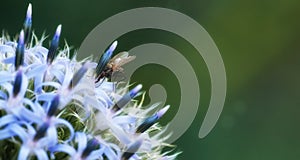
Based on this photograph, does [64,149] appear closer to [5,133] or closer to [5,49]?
[5,133]

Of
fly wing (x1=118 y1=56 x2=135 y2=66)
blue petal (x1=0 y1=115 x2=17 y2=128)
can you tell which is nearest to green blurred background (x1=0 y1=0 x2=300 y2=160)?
fly wing (x1=118 y1=56 x2=135 y2=66)

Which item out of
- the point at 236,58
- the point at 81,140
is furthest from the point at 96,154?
the point at 236,58

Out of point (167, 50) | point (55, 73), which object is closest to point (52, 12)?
point (167, 50)

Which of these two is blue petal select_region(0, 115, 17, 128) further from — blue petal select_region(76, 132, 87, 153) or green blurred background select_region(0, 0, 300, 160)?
green blurred background select_region(0, 0, 300, 160)

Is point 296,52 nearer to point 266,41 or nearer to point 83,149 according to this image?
point 266,41

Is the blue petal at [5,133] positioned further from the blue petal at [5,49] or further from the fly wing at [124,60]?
the fly wing at [124,60]

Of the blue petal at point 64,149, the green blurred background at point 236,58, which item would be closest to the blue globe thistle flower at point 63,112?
the blue petal at point 64,149
